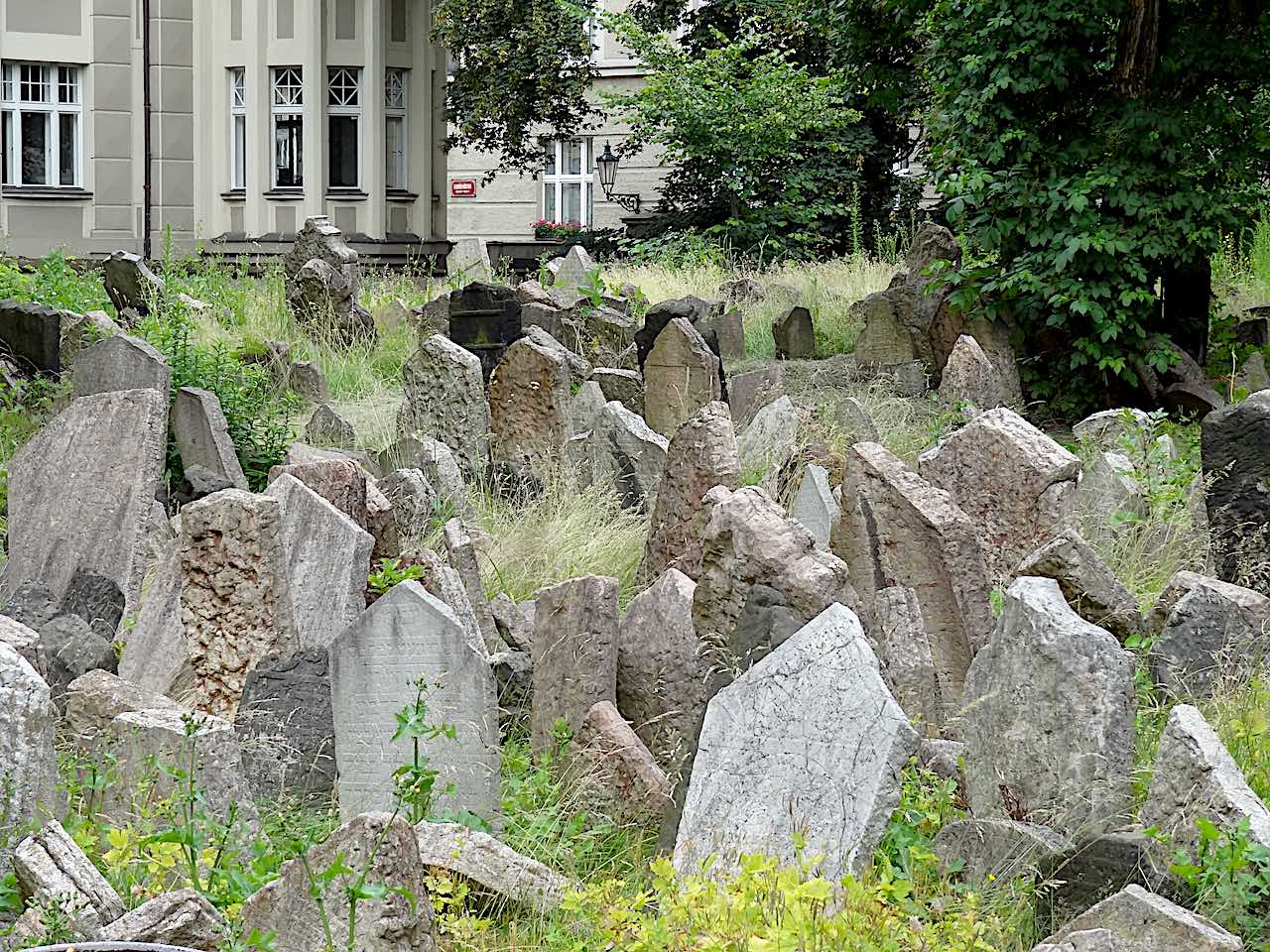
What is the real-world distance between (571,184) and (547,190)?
48 cm

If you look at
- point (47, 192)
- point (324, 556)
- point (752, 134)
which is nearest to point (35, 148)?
point (47, 192)

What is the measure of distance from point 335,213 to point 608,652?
70.8 feet

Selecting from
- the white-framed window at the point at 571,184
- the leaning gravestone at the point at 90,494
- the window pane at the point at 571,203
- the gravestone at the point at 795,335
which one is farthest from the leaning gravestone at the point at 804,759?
the window pane at the point at 571,203

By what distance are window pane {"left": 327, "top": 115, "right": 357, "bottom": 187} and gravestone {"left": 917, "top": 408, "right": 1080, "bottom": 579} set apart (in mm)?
20935

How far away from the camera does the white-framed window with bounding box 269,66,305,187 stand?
82.5 feet

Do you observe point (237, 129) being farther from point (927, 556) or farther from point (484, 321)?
point (927, 556)

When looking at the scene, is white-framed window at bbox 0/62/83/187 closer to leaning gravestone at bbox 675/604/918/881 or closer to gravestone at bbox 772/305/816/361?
gravestone at bbox 772/305/816/361

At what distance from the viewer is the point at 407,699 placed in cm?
442

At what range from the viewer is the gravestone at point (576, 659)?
16.1 ft

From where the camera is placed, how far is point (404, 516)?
6965 millimetres

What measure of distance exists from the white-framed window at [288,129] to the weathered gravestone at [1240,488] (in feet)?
68.4

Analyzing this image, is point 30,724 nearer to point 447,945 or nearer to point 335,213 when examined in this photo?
point 447,945

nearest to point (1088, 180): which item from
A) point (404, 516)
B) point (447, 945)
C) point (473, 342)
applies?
point (473, 342)

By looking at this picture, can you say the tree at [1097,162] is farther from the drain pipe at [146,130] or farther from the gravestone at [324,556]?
the drain pipe at [146,130]
